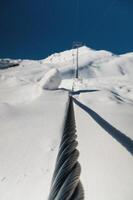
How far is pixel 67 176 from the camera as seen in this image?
2779 millimetres

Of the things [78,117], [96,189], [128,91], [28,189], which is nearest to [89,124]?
[78,117]

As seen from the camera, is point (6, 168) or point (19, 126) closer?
point (6, 168)

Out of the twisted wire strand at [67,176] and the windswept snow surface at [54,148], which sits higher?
the twisted wire strand at [67,176]

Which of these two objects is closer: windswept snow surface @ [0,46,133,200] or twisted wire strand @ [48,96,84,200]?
twisted wire strand @ [48,96,84,200]

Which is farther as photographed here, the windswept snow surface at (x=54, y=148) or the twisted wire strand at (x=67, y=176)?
the windswept snow surface at (x=54, y=148)

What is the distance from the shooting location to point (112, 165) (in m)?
4.13

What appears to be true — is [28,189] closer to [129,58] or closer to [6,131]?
[6,131]

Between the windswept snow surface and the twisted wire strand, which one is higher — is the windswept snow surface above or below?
below

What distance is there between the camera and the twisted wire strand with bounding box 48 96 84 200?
2.41m

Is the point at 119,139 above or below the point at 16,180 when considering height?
above

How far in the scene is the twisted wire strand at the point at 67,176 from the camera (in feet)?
7.90

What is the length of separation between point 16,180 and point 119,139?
1.81 m

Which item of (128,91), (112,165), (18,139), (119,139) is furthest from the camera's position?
(128,91)

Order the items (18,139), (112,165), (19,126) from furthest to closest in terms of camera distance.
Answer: (19,126) < (18,139) < (112,165)
